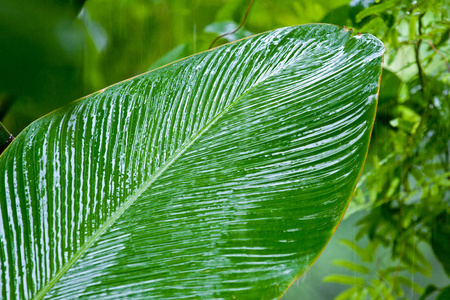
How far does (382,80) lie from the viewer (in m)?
0.69

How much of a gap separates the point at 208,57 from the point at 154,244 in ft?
1.09

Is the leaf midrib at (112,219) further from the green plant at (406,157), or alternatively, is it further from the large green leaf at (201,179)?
the green plant at (406,157)

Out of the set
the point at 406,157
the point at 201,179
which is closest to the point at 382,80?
the point at 406,157

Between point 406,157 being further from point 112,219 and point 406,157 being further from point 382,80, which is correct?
point 112,219

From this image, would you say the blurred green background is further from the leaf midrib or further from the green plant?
the leaf midrib

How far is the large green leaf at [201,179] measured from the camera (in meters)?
0.54

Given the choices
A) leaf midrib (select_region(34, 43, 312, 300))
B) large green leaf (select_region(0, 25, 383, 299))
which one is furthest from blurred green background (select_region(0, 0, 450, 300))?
leaf midrib (select_region(34, 43, 312, 300))

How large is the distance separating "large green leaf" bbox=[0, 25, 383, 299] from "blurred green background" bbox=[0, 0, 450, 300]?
109 mm

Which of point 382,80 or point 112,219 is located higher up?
point 382,80

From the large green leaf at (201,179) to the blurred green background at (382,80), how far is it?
0.36ft

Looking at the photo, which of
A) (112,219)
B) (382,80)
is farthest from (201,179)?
(382,80)

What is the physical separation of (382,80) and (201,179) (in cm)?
40

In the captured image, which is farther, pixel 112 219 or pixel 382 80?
pixel 382 80

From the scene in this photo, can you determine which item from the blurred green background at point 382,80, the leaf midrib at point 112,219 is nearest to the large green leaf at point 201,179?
the leaf midrib at point 112,219
